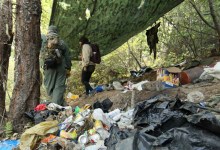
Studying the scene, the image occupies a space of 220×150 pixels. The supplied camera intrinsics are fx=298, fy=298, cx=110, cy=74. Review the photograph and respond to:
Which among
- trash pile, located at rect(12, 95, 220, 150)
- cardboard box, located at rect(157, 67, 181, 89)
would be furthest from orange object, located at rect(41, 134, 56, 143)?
cardboard box, located at rect(157, 67, 181, 89)

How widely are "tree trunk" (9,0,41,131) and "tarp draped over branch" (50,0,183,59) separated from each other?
1.44 meters

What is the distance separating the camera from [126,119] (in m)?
3.65

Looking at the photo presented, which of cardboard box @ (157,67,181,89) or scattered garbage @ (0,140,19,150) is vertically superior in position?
cardboard box @ (157,67,181,89)

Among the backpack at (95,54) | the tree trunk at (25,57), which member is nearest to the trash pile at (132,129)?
the tree trunk at (25,57)

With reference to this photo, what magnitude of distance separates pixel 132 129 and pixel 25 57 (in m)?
2.06

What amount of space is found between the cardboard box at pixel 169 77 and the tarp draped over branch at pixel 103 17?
1573mm

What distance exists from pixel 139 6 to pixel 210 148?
4389mm

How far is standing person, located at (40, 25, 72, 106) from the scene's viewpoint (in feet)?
15.8

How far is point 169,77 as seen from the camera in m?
5.37

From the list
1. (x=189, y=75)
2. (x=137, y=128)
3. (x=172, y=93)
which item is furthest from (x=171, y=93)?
(x=137, y=128)

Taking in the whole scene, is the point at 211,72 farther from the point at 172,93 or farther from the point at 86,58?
the point at 86,58

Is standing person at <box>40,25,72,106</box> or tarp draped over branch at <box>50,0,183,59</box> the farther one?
tarp draped over branch at <box>50,0,183,59</box>

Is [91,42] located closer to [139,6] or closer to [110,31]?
[110,31]

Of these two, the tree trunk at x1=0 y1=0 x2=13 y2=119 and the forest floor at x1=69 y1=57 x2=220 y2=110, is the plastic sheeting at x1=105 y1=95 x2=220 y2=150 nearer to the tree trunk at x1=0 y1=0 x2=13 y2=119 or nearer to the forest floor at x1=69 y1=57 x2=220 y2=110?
the forest floor at x1=69 y1=57 x2=220 y2=110
